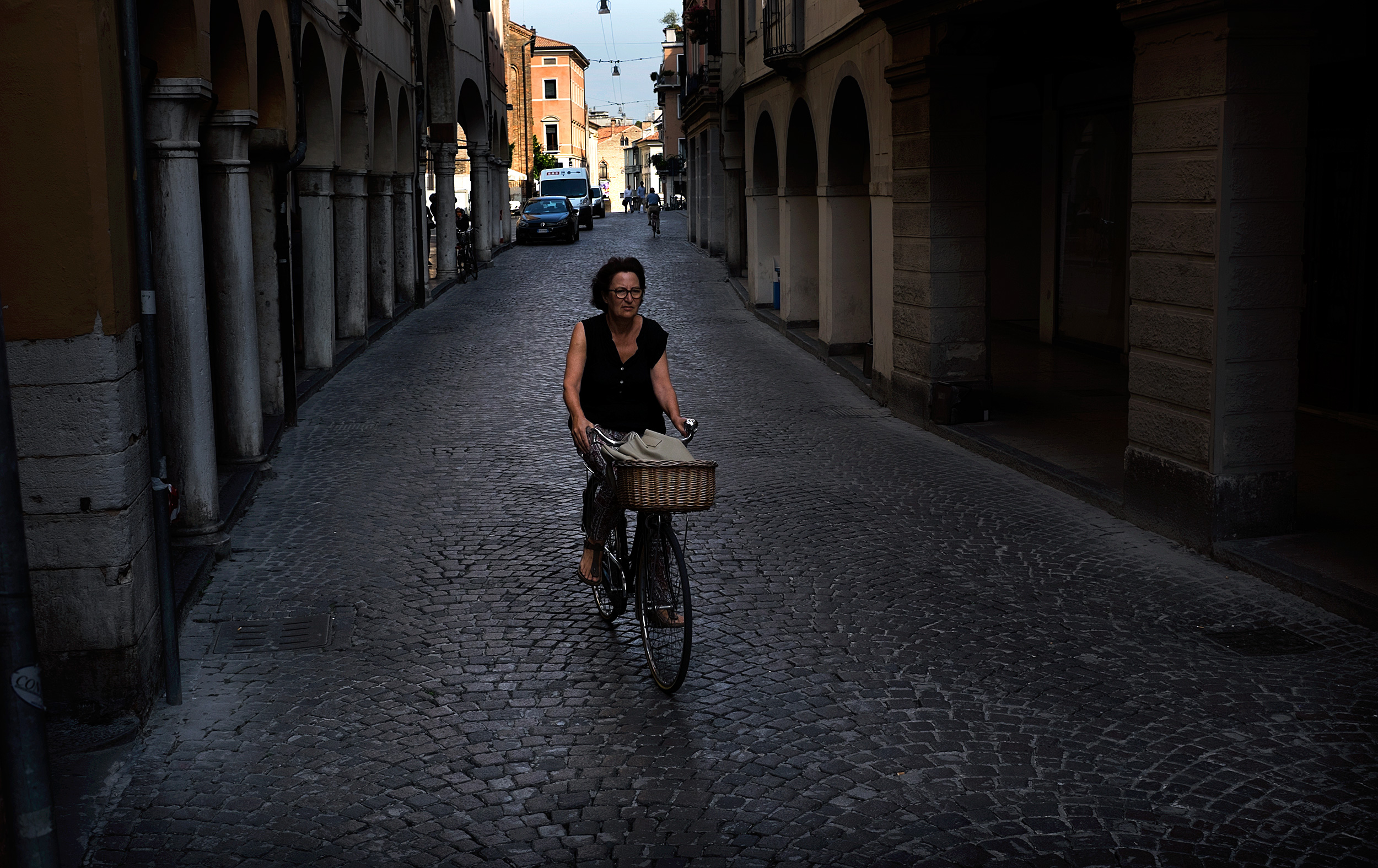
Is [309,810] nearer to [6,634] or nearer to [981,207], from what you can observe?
[6,634]

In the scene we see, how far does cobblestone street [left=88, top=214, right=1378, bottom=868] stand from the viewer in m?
4.52

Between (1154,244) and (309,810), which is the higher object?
(1154,244)

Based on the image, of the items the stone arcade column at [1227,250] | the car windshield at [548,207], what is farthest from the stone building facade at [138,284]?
the car windshield at [548,207]

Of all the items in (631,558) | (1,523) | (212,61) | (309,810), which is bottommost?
(309,810)

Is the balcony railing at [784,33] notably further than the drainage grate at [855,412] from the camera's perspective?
Yes

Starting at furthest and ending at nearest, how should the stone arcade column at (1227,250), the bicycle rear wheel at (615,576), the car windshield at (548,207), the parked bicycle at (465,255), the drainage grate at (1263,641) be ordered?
the car windshield at (548,207) < the parked bicycle at (465,255) < the stone arcade column at (1227,250) < the bicycle rear wheel at (615,576) < the drainage grate at (1263,641)

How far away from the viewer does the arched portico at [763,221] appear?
78.2 feet

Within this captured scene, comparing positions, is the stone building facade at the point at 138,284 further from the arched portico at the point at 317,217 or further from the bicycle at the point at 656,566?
the bicycle at the point at 656,566

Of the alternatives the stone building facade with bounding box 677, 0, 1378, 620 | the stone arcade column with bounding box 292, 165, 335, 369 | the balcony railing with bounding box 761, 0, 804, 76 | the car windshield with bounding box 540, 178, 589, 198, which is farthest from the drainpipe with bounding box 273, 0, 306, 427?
the car windshield with bounding box 540, 178, 589, 198

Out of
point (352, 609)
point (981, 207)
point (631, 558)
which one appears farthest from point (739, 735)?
point (981, 207)

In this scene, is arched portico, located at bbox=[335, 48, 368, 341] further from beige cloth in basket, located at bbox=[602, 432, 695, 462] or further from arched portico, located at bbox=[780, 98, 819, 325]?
beige cloth in basket, located at bbox=[602, 432, 695, 462]

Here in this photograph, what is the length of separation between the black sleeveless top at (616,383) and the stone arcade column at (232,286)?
170 inches

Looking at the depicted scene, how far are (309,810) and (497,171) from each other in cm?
4181

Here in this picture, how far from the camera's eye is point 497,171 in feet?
148
